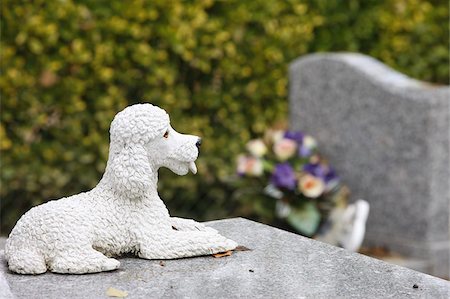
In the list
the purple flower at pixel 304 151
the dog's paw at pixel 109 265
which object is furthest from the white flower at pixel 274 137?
the dog's paw at pixel 109 265

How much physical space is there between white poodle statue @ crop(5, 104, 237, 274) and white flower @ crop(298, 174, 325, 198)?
247cm

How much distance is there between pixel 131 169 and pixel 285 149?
287cm

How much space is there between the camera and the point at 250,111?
21.2ft

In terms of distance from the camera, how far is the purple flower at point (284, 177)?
546 cm

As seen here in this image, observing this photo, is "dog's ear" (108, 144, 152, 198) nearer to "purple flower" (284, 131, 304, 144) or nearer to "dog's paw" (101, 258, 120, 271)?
"dog's paw" (101, 258, 120, 271)

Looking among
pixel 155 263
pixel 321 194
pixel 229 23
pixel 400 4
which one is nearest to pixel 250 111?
pixel 229 23

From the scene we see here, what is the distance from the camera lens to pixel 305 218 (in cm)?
541

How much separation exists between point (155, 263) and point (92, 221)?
0.76ft

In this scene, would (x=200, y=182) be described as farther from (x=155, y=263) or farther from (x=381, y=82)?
(x=155, y=263)

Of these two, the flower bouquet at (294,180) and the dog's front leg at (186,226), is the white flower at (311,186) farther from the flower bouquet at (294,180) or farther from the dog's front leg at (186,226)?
the dog's front leg at (186,226)

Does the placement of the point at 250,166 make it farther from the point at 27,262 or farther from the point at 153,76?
the point at 27,262

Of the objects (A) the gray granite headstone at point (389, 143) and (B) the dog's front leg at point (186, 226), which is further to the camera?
(A) the gray granite headstone at point (389, 143)

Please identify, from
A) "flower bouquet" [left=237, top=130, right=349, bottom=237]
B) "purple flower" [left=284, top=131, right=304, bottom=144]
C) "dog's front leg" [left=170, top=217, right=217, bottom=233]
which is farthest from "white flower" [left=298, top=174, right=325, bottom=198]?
"dog's front leg" [left=170, top=217, right=217, bottom=233]

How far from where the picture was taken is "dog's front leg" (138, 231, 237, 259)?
291cm
